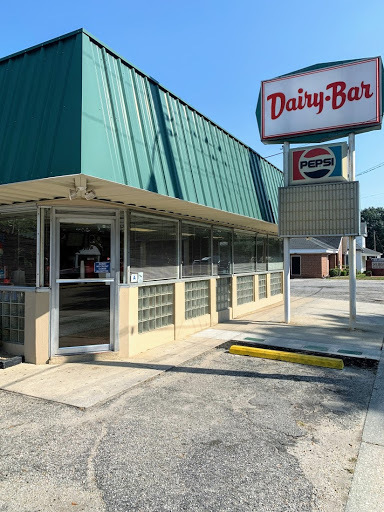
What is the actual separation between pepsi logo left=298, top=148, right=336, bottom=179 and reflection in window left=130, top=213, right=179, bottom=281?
14.7ft

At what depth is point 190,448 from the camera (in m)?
3.58

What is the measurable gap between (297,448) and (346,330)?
22.0 feet

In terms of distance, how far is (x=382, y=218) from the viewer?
106250 millimetres

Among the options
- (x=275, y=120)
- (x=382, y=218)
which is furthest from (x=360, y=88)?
(x=382, y=218)

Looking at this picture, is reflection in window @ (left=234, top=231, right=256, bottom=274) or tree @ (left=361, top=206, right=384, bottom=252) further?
tree @ (left=361, top=206, right=384, bottom=252)

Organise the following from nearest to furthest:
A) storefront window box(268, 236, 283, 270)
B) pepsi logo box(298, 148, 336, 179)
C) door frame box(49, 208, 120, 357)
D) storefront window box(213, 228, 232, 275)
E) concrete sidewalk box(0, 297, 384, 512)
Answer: concrete sidewalk box(0, 297, 384, 512) < door frame box(49, 208, 120, 357) < pepsi logo box(298, 148, 336, 179) < storefront window box(213, 228, 232, 275) < storefront window box(268, 236, 283, 270)

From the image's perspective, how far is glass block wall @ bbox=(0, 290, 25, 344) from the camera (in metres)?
6.44

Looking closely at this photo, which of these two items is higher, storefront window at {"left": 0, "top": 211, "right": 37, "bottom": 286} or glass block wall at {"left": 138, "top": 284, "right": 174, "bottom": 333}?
storefront window at {"left": 0, "top": 211, "right": 37, "bottom": 286}

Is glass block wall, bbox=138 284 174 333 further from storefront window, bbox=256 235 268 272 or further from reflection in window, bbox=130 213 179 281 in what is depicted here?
storefront window, bbox=256 235 268 272

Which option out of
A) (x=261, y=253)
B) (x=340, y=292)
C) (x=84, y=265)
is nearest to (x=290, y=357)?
(x=84, y=265)

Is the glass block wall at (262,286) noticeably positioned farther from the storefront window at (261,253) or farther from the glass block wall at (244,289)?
the glass block wall at (244,289)

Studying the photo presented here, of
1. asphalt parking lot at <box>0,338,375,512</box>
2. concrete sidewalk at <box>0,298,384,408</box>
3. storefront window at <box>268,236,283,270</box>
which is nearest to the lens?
asphalt parking lot at <box>0,338,375,512</box>

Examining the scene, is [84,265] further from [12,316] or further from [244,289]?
[244,289]

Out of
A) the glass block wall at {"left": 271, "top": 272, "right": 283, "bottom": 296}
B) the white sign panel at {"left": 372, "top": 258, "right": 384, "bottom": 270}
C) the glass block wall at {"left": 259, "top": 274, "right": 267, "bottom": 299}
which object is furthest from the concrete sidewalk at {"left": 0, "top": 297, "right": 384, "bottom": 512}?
the white sign panel at {"left": 372, "top": 258, "right": 384, "bottom": 270}
